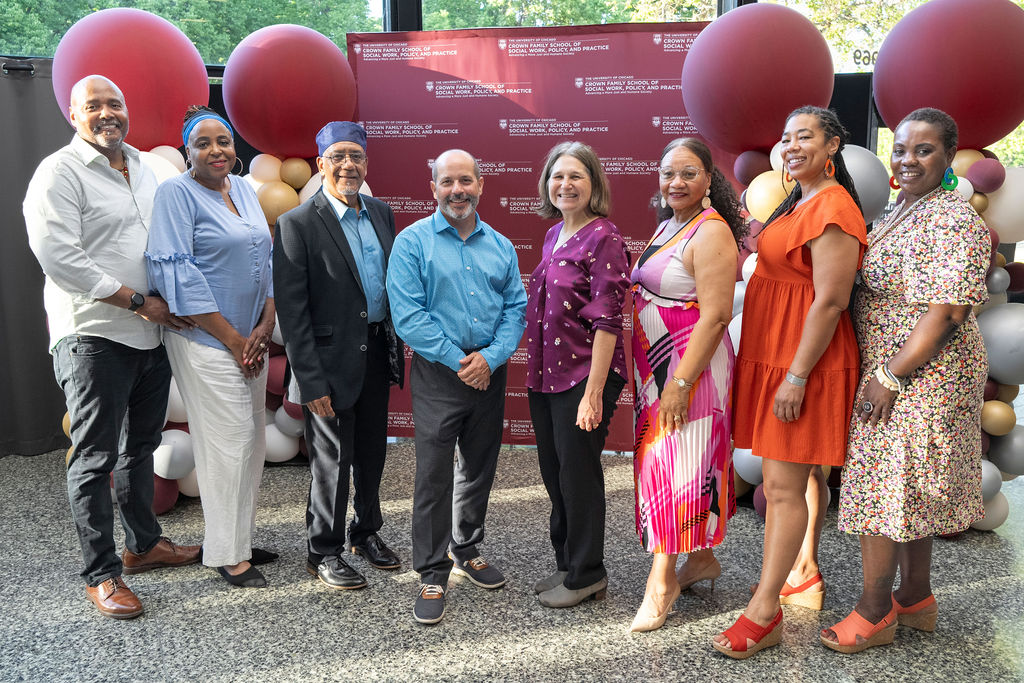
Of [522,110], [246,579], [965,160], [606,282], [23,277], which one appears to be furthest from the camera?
[23,277]

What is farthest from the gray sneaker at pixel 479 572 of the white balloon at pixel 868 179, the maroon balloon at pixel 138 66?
the maroon balloon at pixel 138 66

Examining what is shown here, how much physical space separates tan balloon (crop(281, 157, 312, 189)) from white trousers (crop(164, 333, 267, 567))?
1.31 meters

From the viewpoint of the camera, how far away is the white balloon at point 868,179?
10.1 ft

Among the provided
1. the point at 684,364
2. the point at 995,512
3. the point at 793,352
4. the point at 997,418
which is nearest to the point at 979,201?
the point at 997,418

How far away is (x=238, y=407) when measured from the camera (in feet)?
9.45

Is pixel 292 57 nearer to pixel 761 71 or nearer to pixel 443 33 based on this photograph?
pixel 443 33

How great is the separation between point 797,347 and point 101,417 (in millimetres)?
2315

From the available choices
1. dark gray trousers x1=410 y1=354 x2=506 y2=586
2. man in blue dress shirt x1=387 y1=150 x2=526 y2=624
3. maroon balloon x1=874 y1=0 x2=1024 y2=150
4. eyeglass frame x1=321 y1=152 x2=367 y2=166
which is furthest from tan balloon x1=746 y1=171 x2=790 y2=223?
eyeglass frame x1=321 y1=152 x2=367 y2=166

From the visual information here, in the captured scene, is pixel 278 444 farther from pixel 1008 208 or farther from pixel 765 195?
pixel 1008 208

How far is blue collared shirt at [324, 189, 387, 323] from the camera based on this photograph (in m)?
2.82

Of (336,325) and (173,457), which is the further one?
(173,457)

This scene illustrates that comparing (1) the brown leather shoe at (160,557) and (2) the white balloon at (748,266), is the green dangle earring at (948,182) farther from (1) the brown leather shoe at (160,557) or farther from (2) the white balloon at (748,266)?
(1) the brown leather shoe at (160,557)

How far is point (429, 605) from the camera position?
272 centimetres

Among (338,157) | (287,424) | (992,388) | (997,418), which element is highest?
(338,157)
